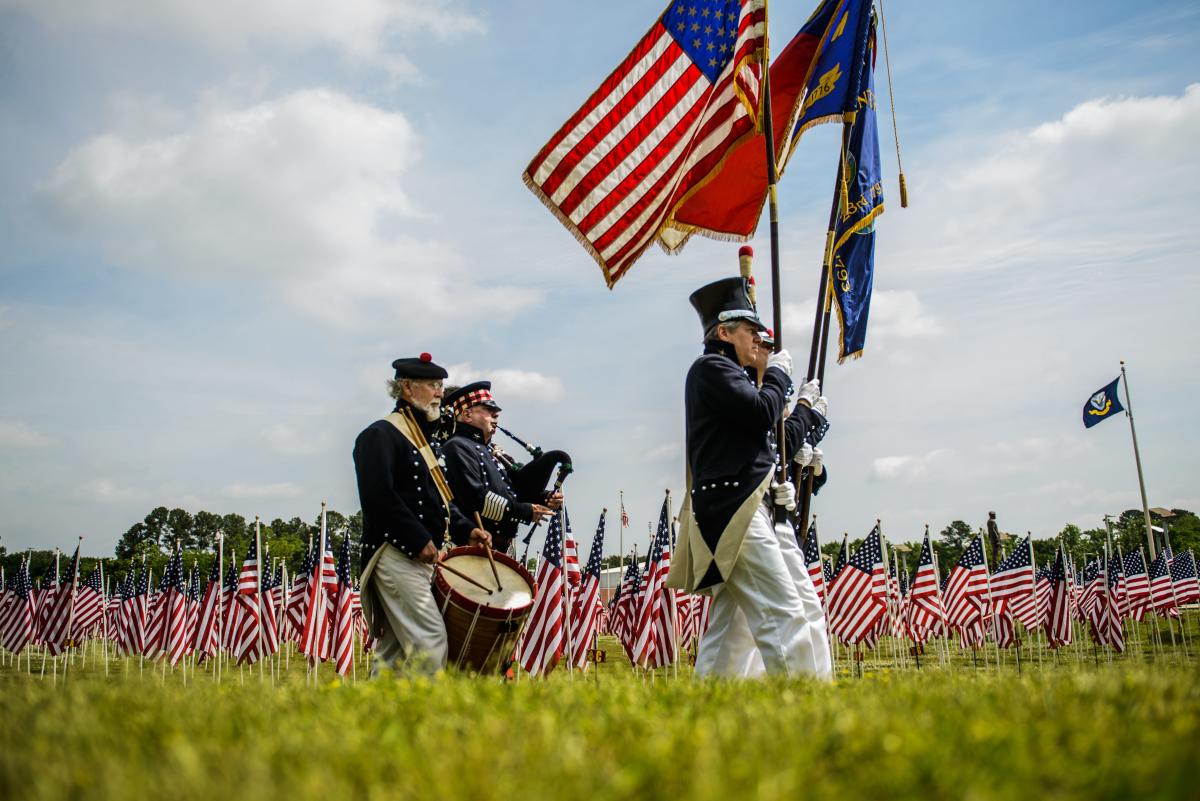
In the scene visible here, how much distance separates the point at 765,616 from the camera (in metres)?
5.23

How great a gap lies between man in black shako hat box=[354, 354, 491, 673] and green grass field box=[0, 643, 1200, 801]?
2764mm

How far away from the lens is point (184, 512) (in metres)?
137

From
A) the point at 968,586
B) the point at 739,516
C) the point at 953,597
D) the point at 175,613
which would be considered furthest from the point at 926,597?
the point at 175,613

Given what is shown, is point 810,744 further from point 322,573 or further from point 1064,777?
point 322,573

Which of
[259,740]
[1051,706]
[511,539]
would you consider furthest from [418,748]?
[511,539]

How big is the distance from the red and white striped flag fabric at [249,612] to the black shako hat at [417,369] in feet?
30.6

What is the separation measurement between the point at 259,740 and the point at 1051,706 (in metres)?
2.38

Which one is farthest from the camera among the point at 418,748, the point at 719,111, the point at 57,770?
the point at 719,111

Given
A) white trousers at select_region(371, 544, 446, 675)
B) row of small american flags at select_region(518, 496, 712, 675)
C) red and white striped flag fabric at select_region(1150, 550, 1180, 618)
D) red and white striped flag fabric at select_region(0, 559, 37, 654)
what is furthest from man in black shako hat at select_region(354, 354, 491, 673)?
red and white striped flag fabric at select_region(1150, 550, 1180, 618)

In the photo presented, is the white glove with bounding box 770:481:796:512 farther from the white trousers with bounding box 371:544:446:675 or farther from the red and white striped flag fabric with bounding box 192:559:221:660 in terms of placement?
the red and white striped flag fabric with bounding box 192:559:221:660

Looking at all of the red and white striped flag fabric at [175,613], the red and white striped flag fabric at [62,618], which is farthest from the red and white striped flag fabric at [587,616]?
the red and white striped flag fabric at [62,618]

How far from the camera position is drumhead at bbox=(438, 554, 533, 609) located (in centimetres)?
627

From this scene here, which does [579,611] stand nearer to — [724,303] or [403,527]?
[403,527]

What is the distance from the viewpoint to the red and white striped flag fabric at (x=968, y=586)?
618 inches
